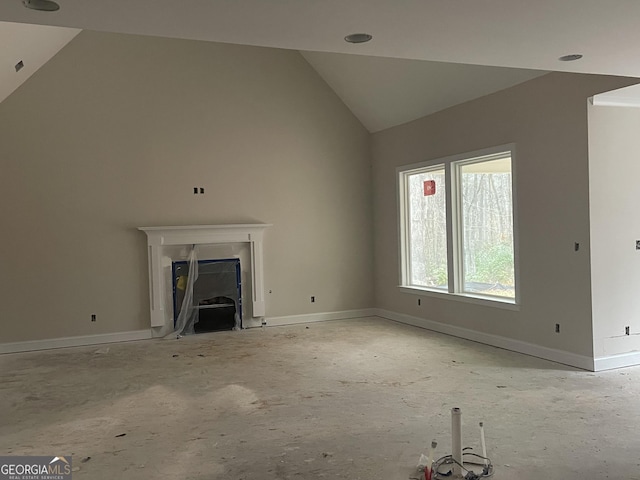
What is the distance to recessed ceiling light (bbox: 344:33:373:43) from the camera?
300 centimetres

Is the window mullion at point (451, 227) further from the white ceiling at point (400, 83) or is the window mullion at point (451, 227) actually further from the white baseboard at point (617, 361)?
the white baseboard at point (617, 361)

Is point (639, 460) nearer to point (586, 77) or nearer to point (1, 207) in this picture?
point (586, 77)

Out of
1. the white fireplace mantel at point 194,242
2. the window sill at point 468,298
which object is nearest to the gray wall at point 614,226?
the window sill at point 468,298

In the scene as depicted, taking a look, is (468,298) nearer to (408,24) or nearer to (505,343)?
(505,343)

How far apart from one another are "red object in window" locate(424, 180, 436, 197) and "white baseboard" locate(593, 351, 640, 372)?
118 inches

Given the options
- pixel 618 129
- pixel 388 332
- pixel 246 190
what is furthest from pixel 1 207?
pixel 618 129

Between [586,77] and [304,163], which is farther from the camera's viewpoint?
[304,163]

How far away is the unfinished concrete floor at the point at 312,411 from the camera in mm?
3182

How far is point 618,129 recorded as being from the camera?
16.3ft

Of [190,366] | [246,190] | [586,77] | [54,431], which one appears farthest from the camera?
[246,190]

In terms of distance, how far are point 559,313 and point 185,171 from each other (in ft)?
16.2

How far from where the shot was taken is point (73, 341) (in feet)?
22.3

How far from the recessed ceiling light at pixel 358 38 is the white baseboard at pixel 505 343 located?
359cm

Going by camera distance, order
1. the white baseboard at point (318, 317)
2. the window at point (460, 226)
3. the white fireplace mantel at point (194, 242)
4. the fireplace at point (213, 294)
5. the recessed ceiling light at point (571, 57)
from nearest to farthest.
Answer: the recessed ceiling light at point (571, 57)
the window at point (460, 226)
the white fireplace mantel at point (194, 242)
the fireplace at point (213, 294)
the white baseboard at point (318, 317)
